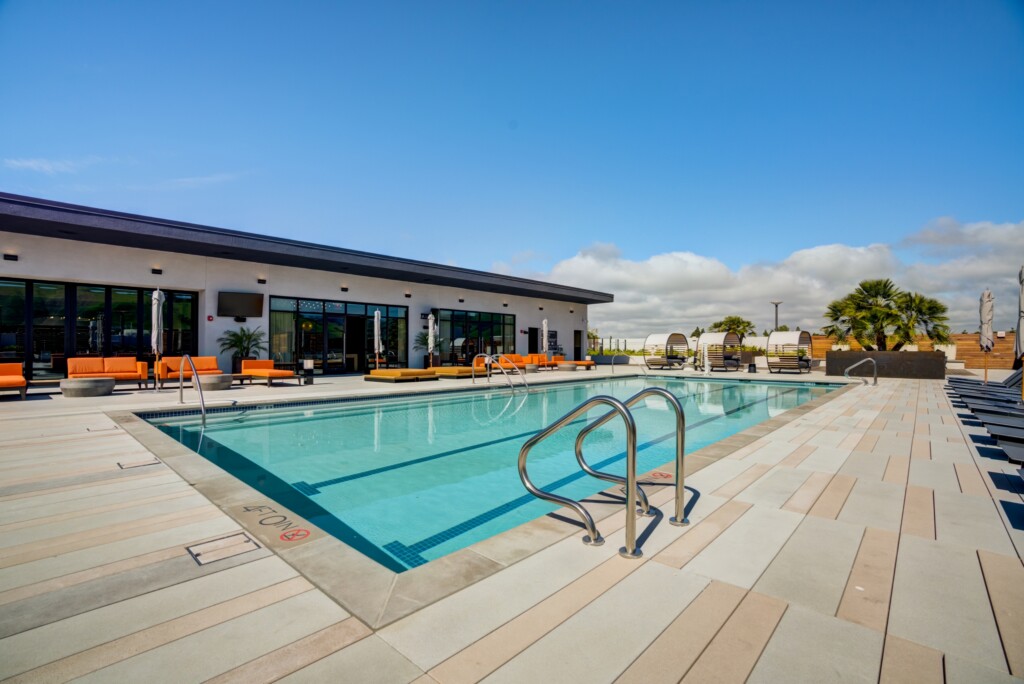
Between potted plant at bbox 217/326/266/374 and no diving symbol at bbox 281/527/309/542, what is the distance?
1313 cm

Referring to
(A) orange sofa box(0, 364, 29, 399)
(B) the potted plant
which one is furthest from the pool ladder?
(B) the potted plant

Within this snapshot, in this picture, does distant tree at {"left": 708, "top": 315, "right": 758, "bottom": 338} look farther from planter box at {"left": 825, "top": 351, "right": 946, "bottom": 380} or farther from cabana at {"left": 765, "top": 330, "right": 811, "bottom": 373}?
planter box at {"left": 825, "top": 351, "right": 946, "bottom": 380}

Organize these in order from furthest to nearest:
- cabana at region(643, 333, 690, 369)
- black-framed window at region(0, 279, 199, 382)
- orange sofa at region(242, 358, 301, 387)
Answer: cabana at region(643, 333, 690, 369)
orange sofa at region(242, 358, 301, 387)
black-framed window at region(0, 279, 199, 382)

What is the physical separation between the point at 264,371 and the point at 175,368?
6.80 feet

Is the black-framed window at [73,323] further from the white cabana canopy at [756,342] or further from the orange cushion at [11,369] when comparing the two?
the white cabana canopy at [756,342]

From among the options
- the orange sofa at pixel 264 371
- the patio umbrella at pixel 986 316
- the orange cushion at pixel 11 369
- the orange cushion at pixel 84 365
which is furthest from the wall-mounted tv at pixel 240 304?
the patio umbrella at pixel 986 316

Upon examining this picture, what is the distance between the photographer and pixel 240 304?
45.4 ft

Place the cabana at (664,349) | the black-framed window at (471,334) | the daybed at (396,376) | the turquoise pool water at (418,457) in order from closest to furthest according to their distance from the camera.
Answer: the turquoise pool water at (418,457), the daybed at (396,376), the black-framed window at (471,334), the cabana at (664,349)

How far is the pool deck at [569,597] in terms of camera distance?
4.89ft

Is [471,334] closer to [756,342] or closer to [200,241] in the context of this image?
[200,241]

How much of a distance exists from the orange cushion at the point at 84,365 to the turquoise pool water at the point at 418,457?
17.6 ft

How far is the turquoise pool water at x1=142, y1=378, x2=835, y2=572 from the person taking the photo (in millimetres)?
3707

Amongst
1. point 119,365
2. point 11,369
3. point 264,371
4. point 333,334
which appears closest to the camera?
point 11,369

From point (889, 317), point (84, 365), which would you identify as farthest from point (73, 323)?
point (889, 317)
